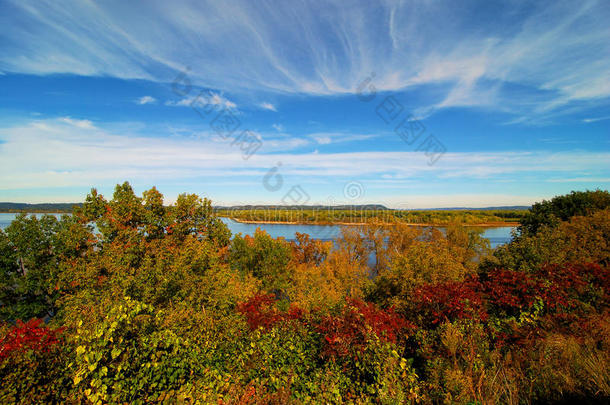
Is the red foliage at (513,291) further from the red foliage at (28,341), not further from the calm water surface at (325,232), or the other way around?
the calm water surface at (325,232)

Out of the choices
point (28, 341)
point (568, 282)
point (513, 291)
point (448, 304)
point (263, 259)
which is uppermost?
point (568, 282)

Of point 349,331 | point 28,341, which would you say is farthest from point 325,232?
point 28,341

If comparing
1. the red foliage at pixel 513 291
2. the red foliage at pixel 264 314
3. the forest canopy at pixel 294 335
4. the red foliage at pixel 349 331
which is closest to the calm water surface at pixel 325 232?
the forest canopy at pixel 294 335

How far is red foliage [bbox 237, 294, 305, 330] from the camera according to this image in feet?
26.2

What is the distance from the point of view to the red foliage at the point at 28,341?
4784mm

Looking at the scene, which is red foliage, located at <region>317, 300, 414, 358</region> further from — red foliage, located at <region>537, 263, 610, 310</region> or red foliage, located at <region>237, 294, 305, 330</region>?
red foliage, located at <region>537, 263, 610, 310</region>

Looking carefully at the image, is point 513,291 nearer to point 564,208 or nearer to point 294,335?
point 294,335

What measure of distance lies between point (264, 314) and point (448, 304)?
5.96 m

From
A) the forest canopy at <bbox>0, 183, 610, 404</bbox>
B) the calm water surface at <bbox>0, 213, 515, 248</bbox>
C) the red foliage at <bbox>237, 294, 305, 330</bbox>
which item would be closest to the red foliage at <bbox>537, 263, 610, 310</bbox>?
the forest canopy at <bbox>0, 183, 610, 404</bbox>

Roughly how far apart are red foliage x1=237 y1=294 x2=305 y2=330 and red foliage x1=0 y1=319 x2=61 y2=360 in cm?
461

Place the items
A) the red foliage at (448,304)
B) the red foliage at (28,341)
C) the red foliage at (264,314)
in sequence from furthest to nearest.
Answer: the red foliage at (448,304)
the red foliage at (264,314)
the red foliage at (28,341)

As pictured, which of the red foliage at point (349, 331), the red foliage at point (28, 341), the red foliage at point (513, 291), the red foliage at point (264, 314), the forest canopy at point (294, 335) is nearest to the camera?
the forest canopy at point (294, 335)

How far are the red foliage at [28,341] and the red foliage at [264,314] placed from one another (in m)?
4.61

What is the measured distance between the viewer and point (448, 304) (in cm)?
859
